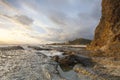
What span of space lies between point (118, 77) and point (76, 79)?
376cm

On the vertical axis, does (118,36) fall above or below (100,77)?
above

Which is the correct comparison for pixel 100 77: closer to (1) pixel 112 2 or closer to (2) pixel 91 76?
(2) pixel 91 76

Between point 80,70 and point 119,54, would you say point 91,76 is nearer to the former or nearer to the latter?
point 80,70

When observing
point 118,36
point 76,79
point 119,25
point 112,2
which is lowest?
point 76,79

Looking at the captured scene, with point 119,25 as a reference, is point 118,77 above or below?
below

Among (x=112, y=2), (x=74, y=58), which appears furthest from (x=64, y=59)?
(x=112, y=2)

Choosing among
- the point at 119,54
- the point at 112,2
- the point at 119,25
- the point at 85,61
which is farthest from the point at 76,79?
the point at 112,2

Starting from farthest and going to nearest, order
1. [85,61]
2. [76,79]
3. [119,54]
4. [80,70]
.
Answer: [119,54], [85,61], [80,70], [76,79]

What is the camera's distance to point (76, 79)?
18.0 metres

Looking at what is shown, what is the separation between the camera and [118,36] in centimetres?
4066

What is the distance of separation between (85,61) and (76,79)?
425 inches

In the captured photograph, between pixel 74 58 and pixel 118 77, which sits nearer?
pixel 118 77

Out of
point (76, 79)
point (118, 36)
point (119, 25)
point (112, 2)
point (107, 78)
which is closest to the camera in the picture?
point (107, 78)

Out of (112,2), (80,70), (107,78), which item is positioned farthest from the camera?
(112,2)
